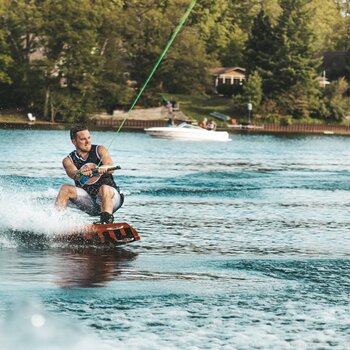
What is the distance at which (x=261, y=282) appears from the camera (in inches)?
493

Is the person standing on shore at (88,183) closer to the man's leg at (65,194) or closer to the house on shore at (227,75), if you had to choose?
the man's leg at (65,194)

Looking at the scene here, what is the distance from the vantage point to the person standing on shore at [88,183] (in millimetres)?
14617

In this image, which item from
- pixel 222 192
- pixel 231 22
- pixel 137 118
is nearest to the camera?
pixel 222 192

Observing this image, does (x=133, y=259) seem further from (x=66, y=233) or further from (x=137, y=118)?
(x=137, y=118)

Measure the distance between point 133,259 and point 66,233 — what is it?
4.41 ft

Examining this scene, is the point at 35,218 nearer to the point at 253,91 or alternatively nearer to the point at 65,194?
the point at 65,194

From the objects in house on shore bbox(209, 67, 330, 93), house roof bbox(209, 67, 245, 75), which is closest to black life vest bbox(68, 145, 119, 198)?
house on shore bbox(209, 67, 330, 93)

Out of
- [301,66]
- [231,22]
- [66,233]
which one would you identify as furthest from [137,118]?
[66,233]

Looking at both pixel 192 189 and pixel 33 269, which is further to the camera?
pixel 192 189

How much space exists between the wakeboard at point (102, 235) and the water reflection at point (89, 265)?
0.14 metres

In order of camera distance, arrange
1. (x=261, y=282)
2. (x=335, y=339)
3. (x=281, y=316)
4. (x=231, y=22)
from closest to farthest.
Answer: (x=335, y=339) < (x=281, y=316) < (x=261, y=282) < (x=231, y=22)

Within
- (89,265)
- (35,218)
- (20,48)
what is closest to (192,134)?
(20,48)

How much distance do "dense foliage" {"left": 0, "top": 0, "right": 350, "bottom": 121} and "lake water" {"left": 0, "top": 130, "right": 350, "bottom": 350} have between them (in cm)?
7247

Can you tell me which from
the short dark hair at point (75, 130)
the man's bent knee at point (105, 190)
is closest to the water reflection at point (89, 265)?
the man's bent knee at point (105, 190)
